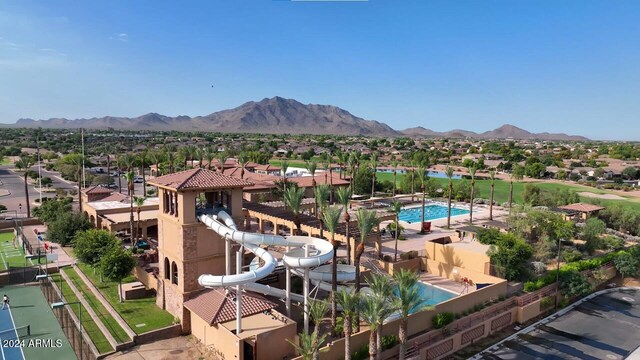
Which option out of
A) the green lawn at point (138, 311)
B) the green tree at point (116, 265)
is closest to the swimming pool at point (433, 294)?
the green lawn at point (138, 311)

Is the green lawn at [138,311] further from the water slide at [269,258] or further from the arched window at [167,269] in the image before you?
the water slide at [269,258]

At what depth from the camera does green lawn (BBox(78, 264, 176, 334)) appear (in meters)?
25.3

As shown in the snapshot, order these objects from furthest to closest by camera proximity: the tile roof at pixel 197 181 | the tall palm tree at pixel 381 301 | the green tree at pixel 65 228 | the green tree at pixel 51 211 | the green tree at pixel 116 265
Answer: the green tree at pixel 51 211 → the green tree at pixel 65 228 → the green tree at pixel 116 265 → the tile roof at pixel 197 181 → the tall palm tree at pixel 381 301

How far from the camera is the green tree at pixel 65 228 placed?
131ft

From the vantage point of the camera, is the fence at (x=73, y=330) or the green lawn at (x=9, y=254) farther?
the green lawn at (x=9, y=254)

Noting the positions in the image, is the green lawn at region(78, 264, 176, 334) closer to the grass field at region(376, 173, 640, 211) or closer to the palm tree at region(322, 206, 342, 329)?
the palm tree at region(322, 206, 342, 329)

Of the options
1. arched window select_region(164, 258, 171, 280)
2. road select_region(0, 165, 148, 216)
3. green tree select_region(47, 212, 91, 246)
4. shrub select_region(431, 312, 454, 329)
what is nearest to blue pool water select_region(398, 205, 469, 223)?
shrub select_region(431, 312, 454, 329)

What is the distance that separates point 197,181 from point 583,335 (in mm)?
25006

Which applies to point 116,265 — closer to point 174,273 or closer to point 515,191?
point 174,273

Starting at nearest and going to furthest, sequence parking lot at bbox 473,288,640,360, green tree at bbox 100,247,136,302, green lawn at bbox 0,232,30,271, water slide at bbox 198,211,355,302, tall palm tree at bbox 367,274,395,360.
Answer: tall palm tree at bbox 367,274,395,360 < water slide at bbox 198,211,355,302 < parking lot at bbox 473,288,640,360 < green tree at bbox 100,247,136,302 < green lawn at bbox 0,232,30,271

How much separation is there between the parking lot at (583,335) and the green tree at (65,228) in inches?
1361

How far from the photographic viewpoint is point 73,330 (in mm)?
24438

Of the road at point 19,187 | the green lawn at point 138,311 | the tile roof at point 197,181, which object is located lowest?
the green lawn at point 138,311

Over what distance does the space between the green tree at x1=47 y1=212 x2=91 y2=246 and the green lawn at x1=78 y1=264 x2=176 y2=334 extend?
1049 cm
